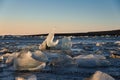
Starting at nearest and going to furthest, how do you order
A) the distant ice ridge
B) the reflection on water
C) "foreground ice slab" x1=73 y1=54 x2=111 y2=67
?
the reflection on water < "foreground ice slab" x1=73 y1=54 x2=111 y2=67 < the distant ice ridge

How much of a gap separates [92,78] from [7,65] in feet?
15.4

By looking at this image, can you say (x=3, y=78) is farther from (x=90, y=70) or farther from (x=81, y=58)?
(x=81, y=58)

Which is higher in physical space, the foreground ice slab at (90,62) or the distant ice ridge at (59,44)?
the distant ice ridge at (59,44)

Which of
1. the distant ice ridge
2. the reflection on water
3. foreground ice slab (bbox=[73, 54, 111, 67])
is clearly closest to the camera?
the reflection on water

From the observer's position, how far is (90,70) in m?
8.88

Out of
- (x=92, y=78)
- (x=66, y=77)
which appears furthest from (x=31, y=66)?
(x=92, y=78)

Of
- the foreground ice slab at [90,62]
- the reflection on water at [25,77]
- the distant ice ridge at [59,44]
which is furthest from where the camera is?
the distant ice ridge at [59,44]

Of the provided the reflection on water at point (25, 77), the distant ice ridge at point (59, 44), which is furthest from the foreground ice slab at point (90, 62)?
the distant ice ridge at point (59, 44)

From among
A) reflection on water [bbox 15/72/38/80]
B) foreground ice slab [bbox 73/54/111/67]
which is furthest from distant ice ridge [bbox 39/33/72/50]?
reflection on water [bbox 15/72/38/80]

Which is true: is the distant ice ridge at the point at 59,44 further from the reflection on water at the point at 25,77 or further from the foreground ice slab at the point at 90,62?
the reflection on water at the point at 25,77

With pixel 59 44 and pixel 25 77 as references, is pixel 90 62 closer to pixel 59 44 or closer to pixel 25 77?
pixel 25 77

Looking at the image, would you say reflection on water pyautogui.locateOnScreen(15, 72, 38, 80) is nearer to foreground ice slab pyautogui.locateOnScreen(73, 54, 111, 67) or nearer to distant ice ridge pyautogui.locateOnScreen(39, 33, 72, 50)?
foreground ice slab pyautogui.locateOnScreen(73, 54, 111, 67)

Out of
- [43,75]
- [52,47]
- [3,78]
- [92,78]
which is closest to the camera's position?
[92,78]

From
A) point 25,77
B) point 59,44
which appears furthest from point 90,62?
point 59,44
